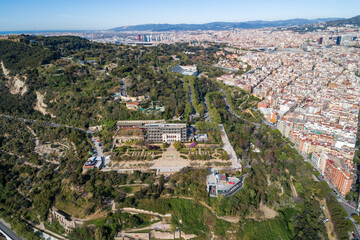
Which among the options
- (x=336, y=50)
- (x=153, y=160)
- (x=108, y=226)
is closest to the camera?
(x=108, y=226)

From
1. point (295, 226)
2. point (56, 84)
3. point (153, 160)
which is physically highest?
point (56, 84)

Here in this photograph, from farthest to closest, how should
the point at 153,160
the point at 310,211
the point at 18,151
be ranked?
1. the point at 18,151
2. the point at 153,160
3. the point at 310,211

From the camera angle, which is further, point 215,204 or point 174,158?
point 174,158

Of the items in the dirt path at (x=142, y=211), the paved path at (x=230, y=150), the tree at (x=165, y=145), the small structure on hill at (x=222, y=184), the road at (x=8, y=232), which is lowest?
the road at (x=8, y=232)

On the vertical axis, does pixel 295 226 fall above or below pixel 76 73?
below

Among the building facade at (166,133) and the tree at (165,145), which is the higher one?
the building facade at (166,133)

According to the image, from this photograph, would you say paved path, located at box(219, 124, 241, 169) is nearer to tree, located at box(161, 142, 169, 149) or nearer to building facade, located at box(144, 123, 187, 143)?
building facade, located at box(144, 123, 187, 143)

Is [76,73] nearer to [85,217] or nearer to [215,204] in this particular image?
[85,217]

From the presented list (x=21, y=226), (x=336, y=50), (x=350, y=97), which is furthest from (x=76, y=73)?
(x=336, y=50)

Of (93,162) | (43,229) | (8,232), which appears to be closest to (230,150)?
(93,162)

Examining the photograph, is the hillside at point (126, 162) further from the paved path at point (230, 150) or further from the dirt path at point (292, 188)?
the paved path at point (230, 150)

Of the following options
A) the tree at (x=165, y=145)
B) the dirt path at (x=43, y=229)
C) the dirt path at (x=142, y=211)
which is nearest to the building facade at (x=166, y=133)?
the tree at (x=165, y=145)
